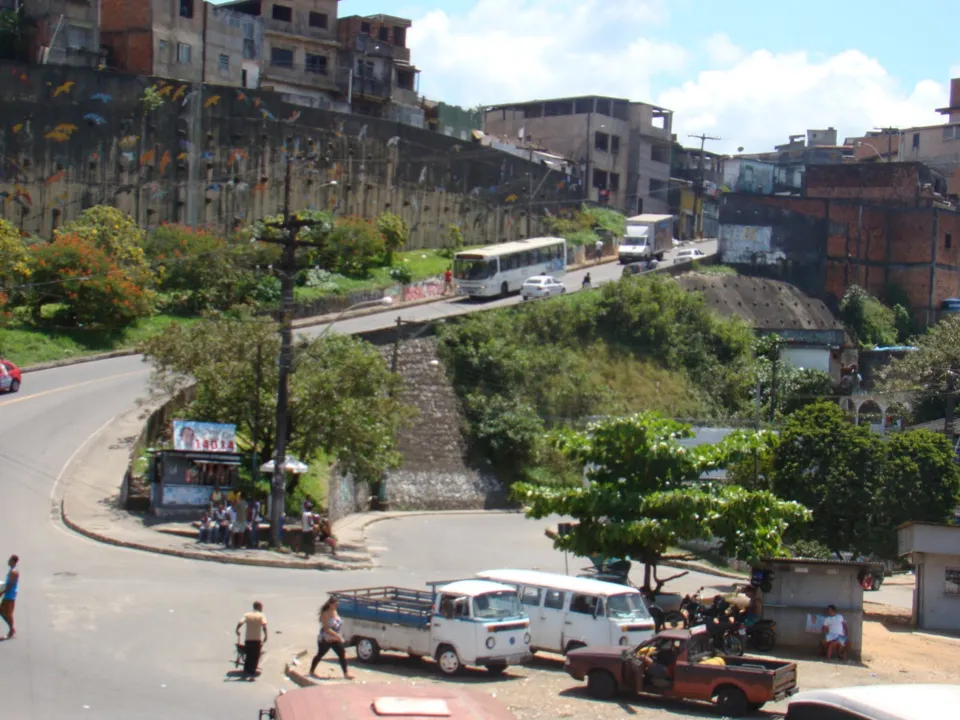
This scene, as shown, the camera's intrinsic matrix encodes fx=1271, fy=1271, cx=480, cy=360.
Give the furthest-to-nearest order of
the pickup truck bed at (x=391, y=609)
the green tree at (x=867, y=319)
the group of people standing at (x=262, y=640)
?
1. the green tree at (x=867, y=319)
2. the pickup truck bed at (x=391, y=609)
3. the group of people standing at (x=262, y=640)

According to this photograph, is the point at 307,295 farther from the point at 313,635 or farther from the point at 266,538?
the point at 313,635

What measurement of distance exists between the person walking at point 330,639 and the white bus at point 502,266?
140 ft

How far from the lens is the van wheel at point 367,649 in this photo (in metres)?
18.4

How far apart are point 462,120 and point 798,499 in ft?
192

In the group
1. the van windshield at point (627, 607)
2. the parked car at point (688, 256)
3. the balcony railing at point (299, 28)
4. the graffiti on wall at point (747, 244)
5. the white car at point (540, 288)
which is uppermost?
the balcony railing at point (299, 28)

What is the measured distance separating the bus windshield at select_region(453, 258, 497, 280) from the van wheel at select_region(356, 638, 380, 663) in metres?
41.9

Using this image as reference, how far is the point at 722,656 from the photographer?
1777 cm

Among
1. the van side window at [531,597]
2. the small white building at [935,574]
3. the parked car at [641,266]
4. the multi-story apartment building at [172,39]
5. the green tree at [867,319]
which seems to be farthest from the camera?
the green tree at [867,319]

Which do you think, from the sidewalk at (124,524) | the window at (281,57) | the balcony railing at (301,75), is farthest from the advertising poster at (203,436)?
the window at (281,57)

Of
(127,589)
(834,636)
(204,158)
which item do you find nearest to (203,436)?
(127,589)

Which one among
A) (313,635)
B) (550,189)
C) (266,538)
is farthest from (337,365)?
(550,189)

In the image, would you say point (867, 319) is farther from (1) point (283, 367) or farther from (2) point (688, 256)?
(1) point (283, 367)

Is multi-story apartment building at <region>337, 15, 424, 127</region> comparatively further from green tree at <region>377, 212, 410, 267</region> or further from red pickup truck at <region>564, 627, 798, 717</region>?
red pickup truck at <region>564, 627, 798, 717</region>

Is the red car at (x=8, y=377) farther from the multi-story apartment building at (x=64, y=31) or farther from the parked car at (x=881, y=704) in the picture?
the parked car at (x=881, y=704)
